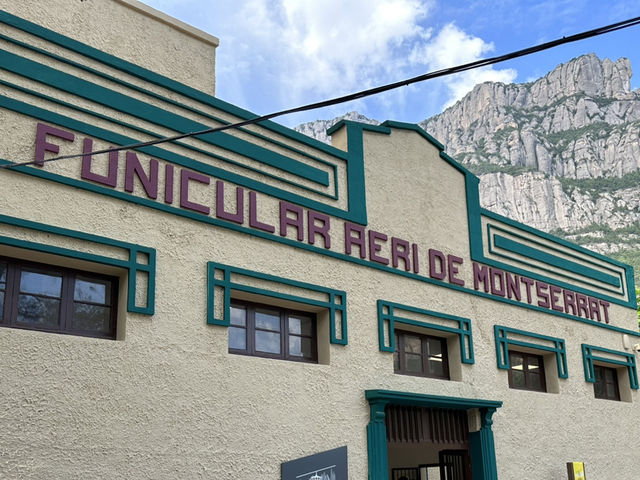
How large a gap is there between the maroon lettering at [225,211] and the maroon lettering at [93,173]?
152cm

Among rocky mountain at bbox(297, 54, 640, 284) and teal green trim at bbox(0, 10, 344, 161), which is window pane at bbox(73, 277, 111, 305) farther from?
rocky mountain at bbox(297, 54, 640, 284)

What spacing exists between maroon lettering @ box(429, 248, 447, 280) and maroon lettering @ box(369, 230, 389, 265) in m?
1.21

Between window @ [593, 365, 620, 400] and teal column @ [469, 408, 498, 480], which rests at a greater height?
window @ [593, 365, 620, 400]

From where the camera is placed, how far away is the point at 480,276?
13.6 metres

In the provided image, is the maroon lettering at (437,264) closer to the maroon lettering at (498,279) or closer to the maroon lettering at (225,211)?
the maroon lettering at (498,279)

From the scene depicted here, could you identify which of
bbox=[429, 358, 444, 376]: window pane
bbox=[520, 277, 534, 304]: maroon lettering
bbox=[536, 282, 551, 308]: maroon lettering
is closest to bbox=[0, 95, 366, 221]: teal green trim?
bbox=[429, 358, 444, 376]: window pane

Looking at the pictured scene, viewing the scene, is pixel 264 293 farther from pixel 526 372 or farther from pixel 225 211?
pixel 526 372

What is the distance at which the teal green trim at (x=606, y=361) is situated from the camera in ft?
51.1

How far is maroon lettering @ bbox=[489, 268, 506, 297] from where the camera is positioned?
45.3ft

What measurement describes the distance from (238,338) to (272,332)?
661 mm

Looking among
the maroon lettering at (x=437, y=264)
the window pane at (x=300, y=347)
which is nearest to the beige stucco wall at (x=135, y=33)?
the window pane at (x=300, y=347)

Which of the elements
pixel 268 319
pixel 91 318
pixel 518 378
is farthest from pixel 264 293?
pixel 518 378

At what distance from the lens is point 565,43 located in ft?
17.5

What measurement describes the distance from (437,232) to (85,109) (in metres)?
6.82
